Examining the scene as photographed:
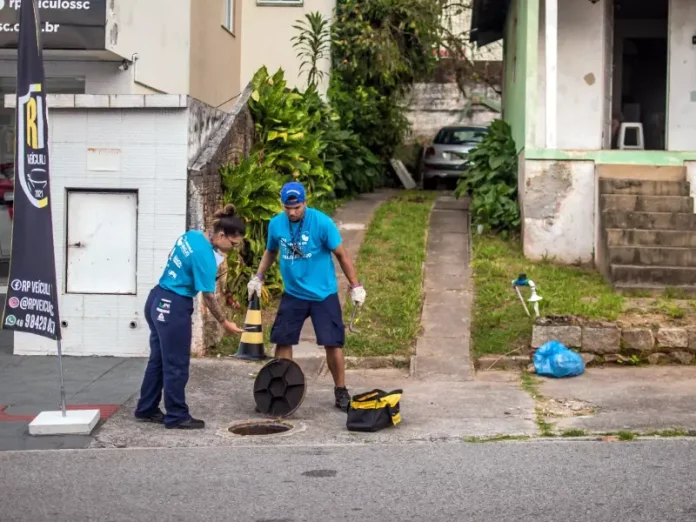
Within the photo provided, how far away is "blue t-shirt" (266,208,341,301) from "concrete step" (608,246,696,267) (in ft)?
15.1

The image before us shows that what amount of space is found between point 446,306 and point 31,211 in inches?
196

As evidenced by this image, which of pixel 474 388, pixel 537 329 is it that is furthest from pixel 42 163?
pixel 537 329

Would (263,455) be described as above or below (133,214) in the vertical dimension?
below

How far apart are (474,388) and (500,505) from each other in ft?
11.4

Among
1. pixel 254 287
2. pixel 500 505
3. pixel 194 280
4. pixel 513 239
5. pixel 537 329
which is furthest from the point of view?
pixel 513 239

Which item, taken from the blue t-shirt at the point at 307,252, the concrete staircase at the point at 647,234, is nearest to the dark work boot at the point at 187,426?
the blue t-shirt at the point at 307,252

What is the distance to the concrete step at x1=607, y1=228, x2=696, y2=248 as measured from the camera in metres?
12.0

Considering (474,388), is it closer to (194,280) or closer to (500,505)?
(194,280)

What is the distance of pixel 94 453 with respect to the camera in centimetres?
725

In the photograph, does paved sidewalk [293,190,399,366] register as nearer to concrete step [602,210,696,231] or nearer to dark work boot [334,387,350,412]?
dark work boot [334,387,350,412]

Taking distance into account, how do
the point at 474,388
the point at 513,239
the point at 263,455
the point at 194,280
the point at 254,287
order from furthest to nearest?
the point at 513,239, the point at 474,388, the point at 254,287, the point at 194,280, the point at 263,455

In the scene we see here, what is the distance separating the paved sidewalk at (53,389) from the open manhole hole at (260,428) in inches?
41.9

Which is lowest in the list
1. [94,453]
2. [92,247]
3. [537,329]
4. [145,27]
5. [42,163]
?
[94,453]

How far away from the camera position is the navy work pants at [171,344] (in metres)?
7.77
